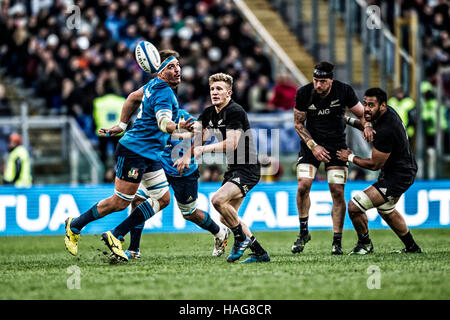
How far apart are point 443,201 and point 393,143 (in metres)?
5.28

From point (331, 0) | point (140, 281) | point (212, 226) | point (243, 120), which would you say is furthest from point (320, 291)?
point (331, 0)

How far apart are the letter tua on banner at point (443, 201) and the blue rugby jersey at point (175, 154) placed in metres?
6.05

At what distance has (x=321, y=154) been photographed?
10805 millimetres

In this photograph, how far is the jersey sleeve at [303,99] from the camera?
1100 centimetres

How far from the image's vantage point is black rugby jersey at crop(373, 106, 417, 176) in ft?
33.4

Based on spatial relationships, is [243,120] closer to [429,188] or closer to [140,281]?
[140,281]

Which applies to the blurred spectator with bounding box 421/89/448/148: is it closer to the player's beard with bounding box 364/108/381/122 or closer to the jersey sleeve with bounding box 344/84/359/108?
the jersey sleeve with bounding box 344/84/359/108

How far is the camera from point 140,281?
8273mm

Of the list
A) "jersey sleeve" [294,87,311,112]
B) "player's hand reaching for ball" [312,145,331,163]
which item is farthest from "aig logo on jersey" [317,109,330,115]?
"player's hand reaching for ball" [312,145,331,163]

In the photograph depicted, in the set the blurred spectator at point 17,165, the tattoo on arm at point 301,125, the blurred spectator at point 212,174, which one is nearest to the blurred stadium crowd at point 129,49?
the blurred spectator at point 212,174

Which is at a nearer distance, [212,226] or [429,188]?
[212,226]

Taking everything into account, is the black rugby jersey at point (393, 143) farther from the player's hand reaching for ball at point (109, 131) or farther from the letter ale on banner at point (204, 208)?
the letter ale on banner at point (204, 208)

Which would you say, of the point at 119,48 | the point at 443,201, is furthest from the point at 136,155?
the point at 119,48
